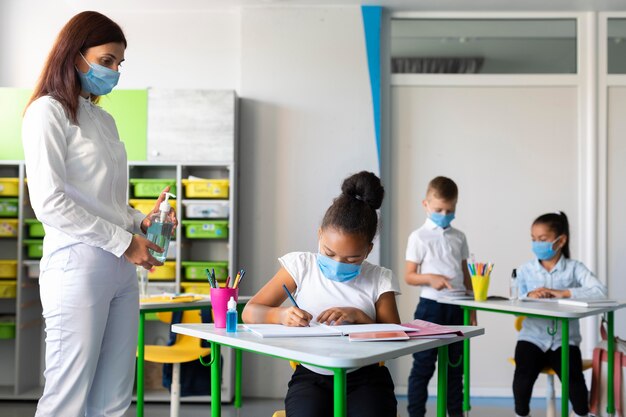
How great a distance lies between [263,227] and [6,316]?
183cm

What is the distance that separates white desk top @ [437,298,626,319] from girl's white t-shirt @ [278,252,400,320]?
0.92 metres

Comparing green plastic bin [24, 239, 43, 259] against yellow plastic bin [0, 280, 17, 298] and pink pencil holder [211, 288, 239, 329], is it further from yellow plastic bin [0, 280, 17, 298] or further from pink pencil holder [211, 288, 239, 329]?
pink pencil holder [211, 288, 239, 329]

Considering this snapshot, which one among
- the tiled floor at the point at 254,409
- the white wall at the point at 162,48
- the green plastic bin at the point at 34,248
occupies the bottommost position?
the tiled floor at the point at 254,409

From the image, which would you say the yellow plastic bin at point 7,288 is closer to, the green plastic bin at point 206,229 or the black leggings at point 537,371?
the green plastic bin at point 206,229

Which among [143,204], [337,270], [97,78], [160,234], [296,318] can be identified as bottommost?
[296,318]

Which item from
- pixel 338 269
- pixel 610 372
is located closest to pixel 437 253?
pixel 610 372

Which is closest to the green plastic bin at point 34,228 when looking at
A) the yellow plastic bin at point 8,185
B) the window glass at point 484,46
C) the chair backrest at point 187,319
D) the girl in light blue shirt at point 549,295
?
the yellow plastic bin at point 8,185

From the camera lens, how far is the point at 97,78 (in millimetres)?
1920

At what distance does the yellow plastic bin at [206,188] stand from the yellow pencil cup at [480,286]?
186cm

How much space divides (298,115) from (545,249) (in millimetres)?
1984

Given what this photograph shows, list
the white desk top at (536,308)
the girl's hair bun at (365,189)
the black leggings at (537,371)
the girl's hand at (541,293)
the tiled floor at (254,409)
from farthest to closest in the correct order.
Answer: the tiled floor at (254,409) → the girl's hand at (541,293) → the black leggings at (537,371) → the white desk top at (536,308) → the girl's hair bun at (365,189)

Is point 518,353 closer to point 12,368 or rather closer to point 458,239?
point 458,239

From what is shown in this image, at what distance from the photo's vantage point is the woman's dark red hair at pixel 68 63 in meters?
1.87

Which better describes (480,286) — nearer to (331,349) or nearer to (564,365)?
(564,365)
